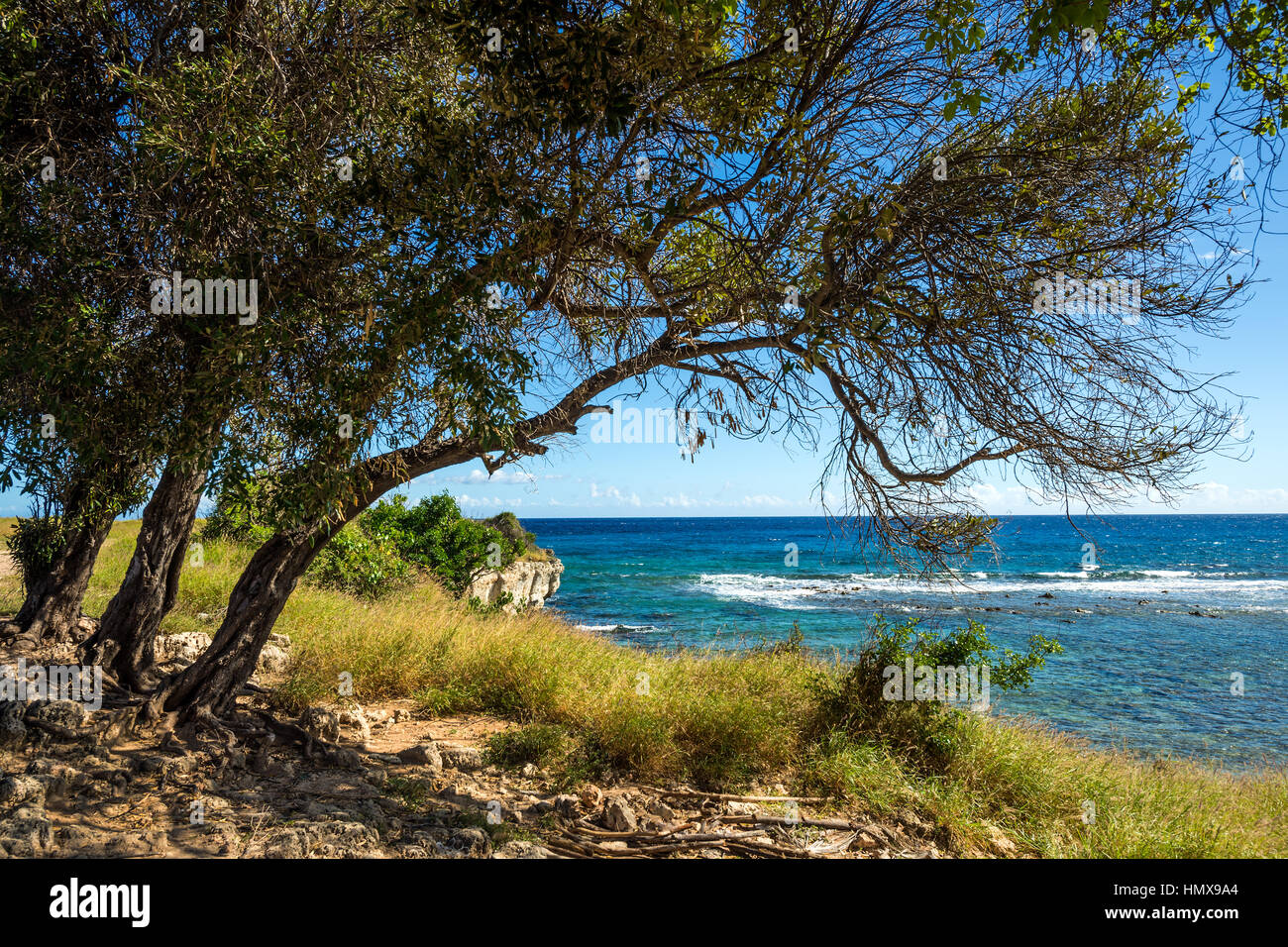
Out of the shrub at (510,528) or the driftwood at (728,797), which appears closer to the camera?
the driftwood at (728,797)

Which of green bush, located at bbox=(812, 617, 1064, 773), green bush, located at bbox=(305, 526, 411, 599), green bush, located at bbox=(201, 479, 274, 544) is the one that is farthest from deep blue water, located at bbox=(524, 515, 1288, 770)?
green bush, located at bbox=(305, 526, 411, 599)

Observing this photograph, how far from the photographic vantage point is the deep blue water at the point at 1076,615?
45.8 ft

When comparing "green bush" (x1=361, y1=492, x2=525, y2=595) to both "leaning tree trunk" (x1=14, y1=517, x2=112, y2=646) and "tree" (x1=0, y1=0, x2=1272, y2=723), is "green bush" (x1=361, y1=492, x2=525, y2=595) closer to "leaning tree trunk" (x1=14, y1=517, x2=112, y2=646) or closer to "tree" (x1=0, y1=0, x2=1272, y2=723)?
"leaning tree trunk" (x1=14, y1=517, x2=112, y2=646)

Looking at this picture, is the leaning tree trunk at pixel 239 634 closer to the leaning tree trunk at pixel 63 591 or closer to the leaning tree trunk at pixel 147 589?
the leaning tree trunk at pixel 147 589

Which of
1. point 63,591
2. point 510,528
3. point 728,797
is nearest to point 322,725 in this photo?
point 728,797

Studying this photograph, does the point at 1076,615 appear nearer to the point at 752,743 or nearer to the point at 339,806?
the point at 752,743

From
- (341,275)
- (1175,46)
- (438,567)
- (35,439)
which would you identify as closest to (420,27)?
(341,275)

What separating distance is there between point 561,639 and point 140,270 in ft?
23.4

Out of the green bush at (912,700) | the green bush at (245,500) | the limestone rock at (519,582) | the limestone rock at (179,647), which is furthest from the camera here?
the limestone rock at (519,582)

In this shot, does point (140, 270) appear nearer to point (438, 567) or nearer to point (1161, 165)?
point (1161, 165)

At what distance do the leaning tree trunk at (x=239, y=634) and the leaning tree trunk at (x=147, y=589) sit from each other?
4.02 feet

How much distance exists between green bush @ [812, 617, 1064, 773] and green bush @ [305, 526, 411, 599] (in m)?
9.96

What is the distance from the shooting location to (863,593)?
30828 millimetres

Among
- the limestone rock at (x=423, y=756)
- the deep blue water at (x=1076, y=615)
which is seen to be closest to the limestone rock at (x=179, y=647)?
the limestone rock at (x=423, y=756)
